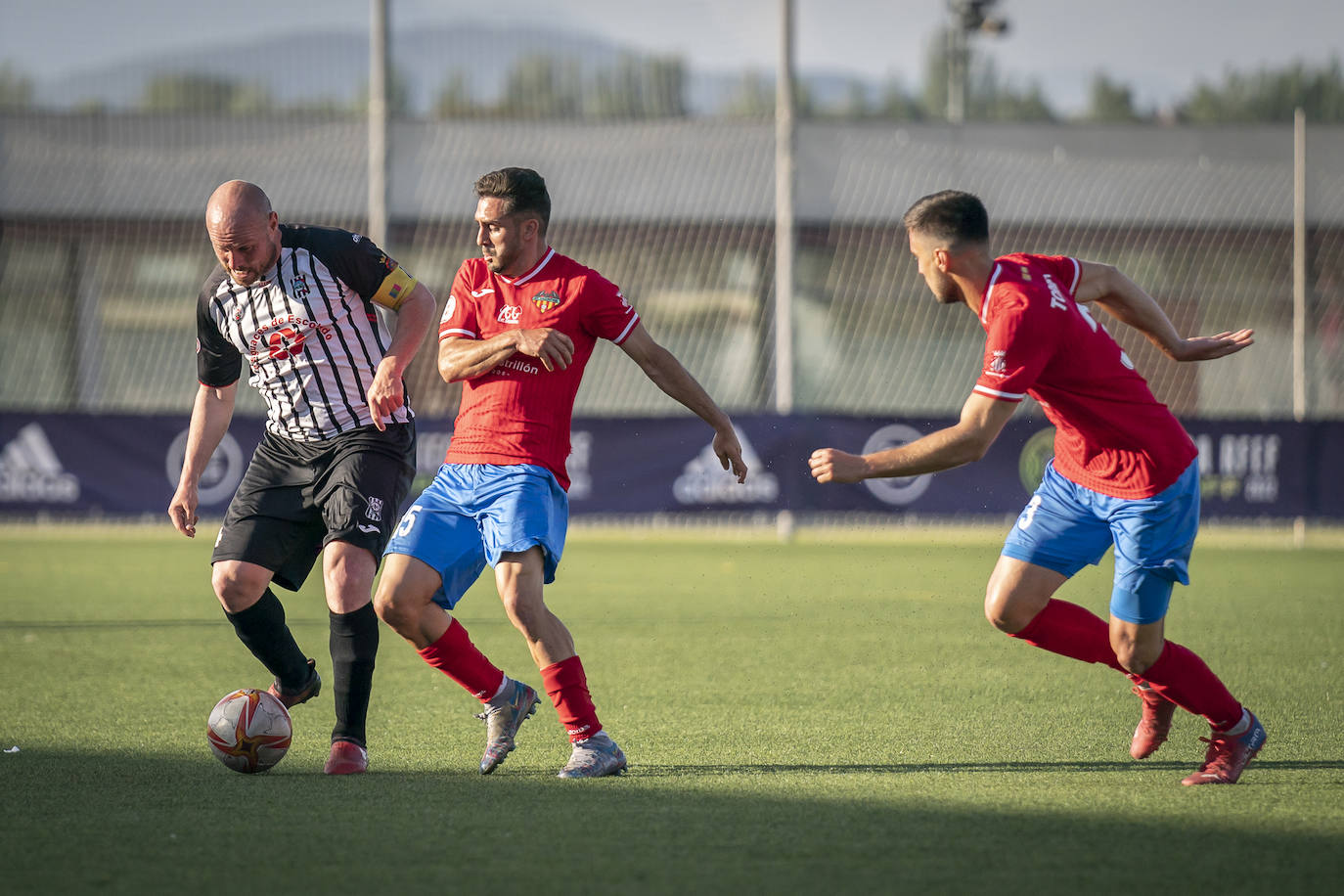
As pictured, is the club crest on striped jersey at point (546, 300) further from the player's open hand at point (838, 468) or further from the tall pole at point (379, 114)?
the tall pole at point (379, 114)

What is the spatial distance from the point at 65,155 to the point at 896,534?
11.1m

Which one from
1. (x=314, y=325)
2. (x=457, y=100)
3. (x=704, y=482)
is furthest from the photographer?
(x=457, y=100)

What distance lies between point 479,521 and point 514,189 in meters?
1.13

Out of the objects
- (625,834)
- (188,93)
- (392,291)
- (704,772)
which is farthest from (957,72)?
(625,834)

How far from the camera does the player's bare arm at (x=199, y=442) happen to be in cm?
555

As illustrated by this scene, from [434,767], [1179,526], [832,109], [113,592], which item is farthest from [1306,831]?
[832,109]

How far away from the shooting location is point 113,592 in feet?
35.6

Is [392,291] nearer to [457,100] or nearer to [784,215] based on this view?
[784,215]

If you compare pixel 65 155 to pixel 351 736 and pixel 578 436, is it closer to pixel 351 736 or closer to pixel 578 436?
pixel 578 436

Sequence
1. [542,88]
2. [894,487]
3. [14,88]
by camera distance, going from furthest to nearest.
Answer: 1. [14,88]
2. [542,88]
3. [894,487]

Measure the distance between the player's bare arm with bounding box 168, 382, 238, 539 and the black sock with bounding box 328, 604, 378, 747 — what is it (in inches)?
34.7

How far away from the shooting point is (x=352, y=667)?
5031 mm

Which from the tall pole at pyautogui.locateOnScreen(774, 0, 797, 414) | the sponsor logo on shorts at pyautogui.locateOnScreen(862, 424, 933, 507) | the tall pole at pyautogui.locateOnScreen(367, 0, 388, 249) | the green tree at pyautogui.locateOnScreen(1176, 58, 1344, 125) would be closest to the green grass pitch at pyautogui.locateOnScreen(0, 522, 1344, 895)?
the sponsor logo on shorts at pyautogui.locateOnScreen(862, 424, 933, 507)

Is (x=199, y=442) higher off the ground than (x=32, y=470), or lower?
higher
